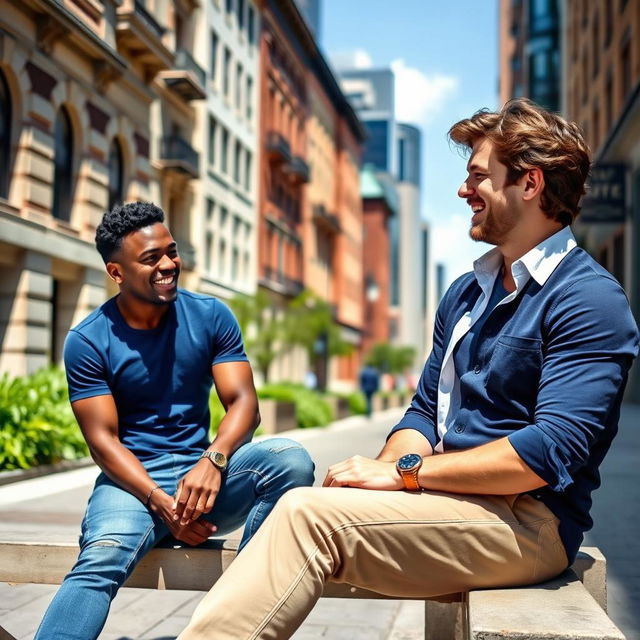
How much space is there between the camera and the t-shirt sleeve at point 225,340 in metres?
3.56

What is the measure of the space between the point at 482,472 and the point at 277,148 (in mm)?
41476

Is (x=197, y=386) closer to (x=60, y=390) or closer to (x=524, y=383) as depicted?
(x=524, y=383)

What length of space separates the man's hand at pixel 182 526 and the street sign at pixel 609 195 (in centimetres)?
3065

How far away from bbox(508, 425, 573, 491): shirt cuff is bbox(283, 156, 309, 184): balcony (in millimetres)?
43796

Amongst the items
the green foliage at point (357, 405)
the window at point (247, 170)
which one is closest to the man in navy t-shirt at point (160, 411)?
the green foliage at point (357, 405)

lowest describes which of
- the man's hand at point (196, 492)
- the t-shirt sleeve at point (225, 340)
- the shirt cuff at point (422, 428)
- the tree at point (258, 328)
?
the man's hand at point (196, 492)

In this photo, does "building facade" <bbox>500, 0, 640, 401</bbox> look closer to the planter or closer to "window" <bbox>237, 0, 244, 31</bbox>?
the planter

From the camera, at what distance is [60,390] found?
43.2ft

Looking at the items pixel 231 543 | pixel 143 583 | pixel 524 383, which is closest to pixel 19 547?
pixel 143 583

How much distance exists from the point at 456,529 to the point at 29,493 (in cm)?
800

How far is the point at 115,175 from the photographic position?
24.8 meters

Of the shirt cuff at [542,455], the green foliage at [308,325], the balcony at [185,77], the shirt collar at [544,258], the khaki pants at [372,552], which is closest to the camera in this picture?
the khaki pants at [372,552]

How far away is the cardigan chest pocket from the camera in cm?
266

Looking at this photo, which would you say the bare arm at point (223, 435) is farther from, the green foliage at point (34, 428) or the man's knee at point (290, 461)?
the green foliage at point (34, 428)
